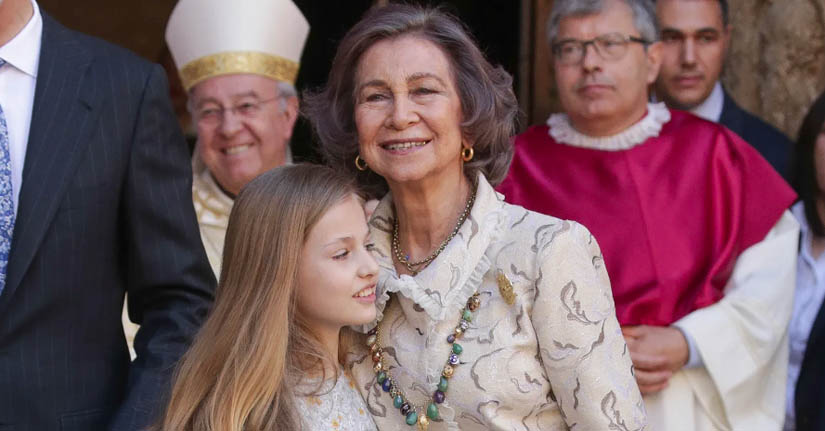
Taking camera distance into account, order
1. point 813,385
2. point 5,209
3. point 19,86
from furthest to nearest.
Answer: point 813,385, point 19,86, point 5,209

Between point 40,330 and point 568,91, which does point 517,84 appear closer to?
point 568,91

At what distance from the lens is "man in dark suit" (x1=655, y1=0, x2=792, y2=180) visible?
4129 millimetres

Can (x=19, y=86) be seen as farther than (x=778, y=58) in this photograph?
No

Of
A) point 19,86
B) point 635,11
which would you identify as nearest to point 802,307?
point 635,11

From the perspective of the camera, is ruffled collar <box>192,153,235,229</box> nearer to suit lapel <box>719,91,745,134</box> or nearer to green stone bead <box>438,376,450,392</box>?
green stone bead <box>438,376,450,392</box>

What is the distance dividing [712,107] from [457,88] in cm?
200

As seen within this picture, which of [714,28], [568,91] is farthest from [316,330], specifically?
[714,28]

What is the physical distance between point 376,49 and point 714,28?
2.05 metres

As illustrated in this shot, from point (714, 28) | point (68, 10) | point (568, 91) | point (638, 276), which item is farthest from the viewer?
point (68, 10)

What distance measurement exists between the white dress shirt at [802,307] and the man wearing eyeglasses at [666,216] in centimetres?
13

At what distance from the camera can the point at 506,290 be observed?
2.33 meters

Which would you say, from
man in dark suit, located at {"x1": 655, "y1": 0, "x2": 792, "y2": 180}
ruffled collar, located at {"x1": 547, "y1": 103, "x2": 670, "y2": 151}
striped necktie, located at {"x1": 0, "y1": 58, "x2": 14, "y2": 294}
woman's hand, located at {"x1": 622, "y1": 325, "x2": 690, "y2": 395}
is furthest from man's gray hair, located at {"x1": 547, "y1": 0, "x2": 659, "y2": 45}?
striped necktie, located at {"x1": 0, "y1": 58, "x2": 14, "y2": 294}

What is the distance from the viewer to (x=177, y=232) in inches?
91.0

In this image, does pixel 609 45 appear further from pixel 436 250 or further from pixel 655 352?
pixel 436 250
